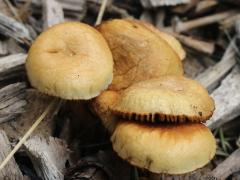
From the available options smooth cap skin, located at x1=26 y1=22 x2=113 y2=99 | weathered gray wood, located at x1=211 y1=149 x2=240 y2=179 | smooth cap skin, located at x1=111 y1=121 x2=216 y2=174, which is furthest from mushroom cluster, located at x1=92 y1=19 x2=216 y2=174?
weathered gray wood, located at x1=211 y1=149 x2=240 y2=179

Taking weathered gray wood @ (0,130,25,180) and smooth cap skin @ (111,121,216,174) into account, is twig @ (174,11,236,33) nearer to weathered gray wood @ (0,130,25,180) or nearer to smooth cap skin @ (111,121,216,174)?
smooth cap skin @ (111,121,216,174)

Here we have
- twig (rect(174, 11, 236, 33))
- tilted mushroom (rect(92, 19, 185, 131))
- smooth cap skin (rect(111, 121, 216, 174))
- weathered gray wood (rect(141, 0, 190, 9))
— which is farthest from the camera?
twig (rect(174, 11, 236, 33))

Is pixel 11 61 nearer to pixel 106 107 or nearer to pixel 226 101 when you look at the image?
pixel 106 107

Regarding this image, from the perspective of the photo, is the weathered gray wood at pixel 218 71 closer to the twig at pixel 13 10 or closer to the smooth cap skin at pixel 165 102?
the smooth cap skin at pixel 165 102

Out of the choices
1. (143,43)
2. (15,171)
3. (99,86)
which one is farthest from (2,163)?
(143,43)

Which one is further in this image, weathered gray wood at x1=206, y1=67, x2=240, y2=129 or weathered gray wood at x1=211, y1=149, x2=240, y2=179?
weathered gray wood at x1=206, y1=67, x2=240, y2=129

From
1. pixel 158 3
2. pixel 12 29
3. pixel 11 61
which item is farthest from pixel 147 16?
pixel 11 61
